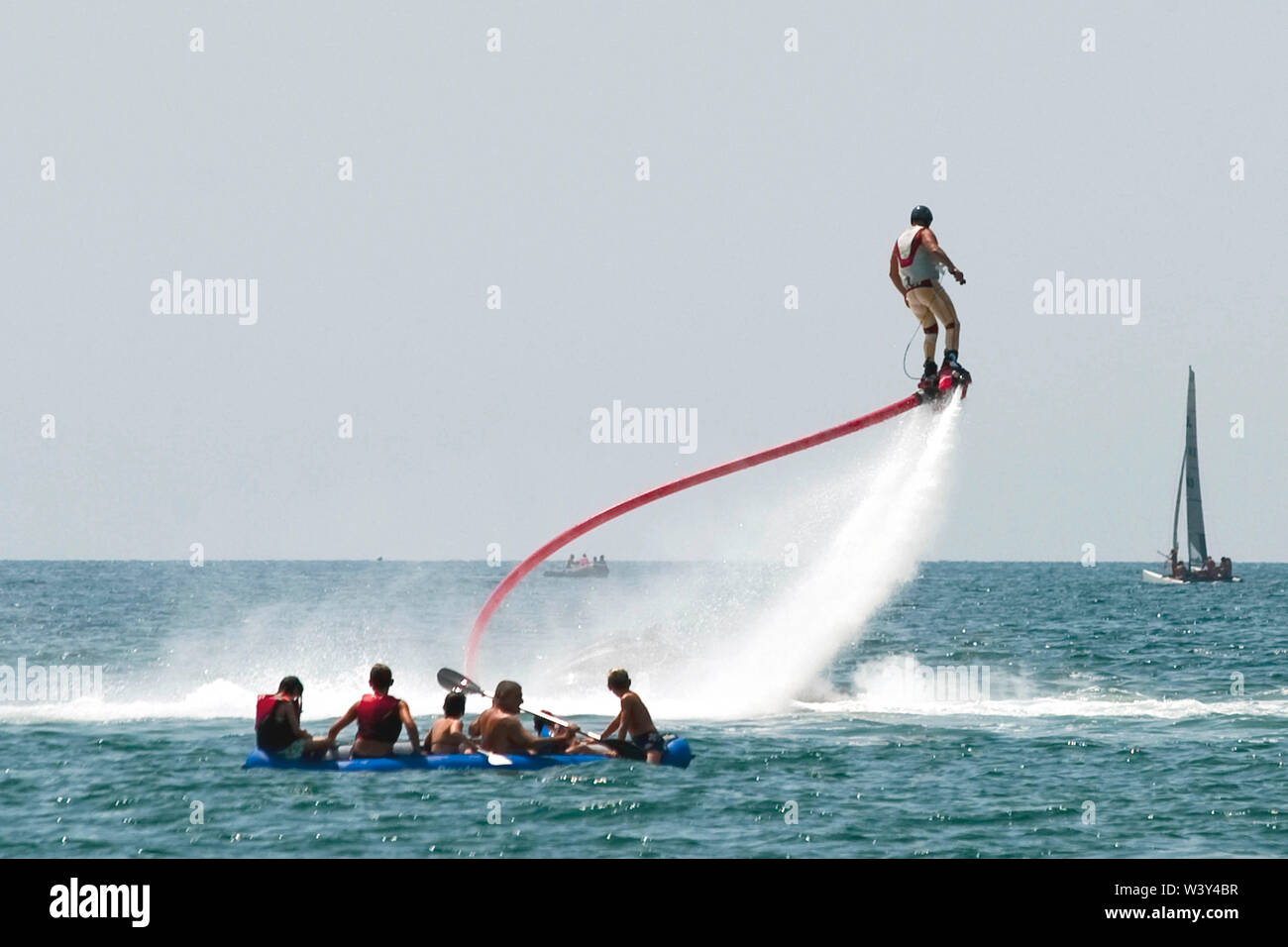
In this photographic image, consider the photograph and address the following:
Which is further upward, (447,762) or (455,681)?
(455,681)

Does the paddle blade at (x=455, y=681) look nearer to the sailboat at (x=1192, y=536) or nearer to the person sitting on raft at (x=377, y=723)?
the person sitting on raft at (x=377, y=723)

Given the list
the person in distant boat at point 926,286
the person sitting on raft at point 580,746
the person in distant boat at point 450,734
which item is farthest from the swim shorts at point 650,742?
the person in distant boat at point 926,286

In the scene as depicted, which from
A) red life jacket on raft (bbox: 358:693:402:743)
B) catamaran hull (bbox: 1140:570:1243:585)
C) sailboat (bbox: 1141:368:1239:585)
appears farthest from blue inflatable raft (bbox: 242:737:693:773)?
catamaran hull (bbox: 1140:570:1243:585)

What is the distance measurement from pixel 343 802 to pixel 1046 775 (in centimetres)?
966

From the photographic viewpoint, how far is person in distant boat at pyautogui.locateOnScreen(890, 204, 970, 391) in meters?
21.4

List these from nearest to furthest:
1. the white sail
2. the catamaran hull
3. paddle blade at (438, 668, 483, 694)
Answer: paddle blade at (438, 668, 483, 694) → the white sail → the catamaran hull

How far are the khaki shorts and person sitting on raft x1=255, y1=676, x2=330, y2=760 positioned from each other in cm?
978

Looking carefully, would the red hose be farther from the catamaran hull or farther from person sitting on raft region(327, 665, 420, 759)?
the catamaran hull

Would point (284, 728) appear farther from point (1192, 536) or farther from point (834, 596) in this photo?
point (1192, 536)

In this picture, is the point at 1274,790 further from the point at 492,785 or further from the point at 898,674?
the point at 898,674

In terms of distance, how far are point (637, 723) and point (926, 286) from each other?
7255 millimetres

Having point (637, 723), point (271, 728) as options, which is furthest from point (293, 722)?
point (637, 723)

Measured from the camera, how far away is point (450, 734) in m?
23.0
